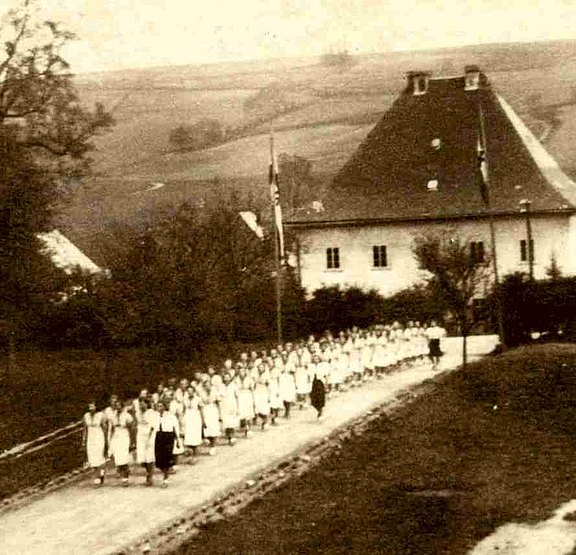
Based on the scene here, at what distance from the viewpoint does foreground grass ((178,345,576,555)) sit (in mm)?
16219

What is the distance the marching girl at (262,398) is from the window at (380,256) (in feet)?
104

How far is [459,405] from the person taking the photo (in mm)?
28000

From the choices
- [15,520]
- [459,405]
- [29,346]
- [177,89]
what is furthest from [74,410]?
[177,89]

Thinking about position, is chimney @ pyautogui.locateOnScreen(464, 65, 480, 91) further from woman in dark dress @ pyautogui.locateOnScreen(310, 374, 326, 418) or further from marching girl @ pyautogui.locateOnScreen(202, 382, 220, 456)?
marching girl @ pyautogui.locateOnScreen(202, 382, 220, 456)

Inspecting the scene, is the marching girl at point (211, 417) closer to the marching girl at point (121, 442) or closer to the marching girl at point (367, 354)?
the marching girl at point (121, 442)

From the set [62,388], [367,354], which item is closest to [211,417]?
[367,354]

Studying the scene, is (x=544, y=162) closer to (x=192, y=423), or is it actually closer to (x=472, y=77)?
(x=472, y=77)

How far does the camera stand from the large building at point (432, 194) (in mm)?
55500

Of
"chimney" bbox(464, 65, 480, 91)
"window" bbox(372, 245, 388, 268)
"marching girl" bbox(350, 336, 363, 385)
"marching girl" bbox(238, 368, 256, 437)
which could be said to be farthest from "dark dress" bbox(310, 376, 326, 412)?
"chimney" bbox(464, 65, 480, 91)

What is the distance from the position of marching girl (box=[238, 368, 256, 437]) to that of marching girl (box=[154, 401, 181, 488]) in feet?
12.3

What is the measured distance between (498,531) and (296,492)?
421cm

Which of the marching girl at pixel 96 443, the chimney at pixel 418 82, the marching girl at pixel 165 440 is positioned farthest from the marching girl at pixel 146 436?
the chimney at pixel 418 82

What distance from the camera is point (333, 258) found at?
2329 inches

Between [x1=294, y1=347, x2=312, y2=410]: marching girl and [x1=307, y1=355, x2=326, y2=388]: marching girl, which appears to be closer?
[x1=294, y1=347, x2=312, y2=410]: marching girl
